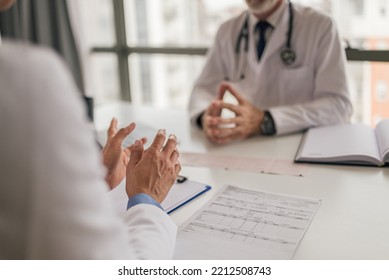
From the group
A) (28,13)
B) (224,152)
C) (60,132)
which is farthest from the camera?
(28,13)

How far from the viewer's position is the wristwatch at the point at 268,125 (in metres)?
1.70

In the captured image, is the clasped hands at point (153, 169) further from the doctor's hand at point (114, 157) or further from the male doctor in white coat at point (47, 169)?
the male doctor in white coat at point (47, 169)

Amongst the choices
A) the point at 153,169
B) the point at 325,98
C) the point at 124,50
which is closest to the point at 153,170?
the point at 153,169

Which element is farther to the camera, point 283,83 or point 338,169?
point 283,83

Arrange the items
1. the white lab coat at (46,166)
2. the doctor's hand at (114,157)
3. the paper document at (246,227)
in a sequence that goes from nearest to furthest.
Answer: the white lab coat at (46,166)
the paper document at (246,227)
the doctor's hand at (114,157)

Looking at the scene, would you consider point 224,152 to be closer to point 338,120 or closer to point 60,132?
point 338,120

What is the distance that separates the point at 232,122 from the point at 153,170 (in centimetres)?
70

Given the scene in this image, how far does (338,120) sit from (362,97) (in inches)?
46.8

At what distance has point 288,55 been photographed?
1938mm

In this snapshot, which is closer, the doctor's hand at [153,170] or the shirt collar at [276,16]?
the doctor's hand at [153,170]

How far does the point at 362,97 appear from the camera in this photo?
9.37ft

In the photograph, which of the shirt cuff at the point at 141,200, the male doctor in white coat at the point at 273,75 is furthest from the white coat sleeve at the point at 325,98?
the shirt cuff at the point at 141,200
